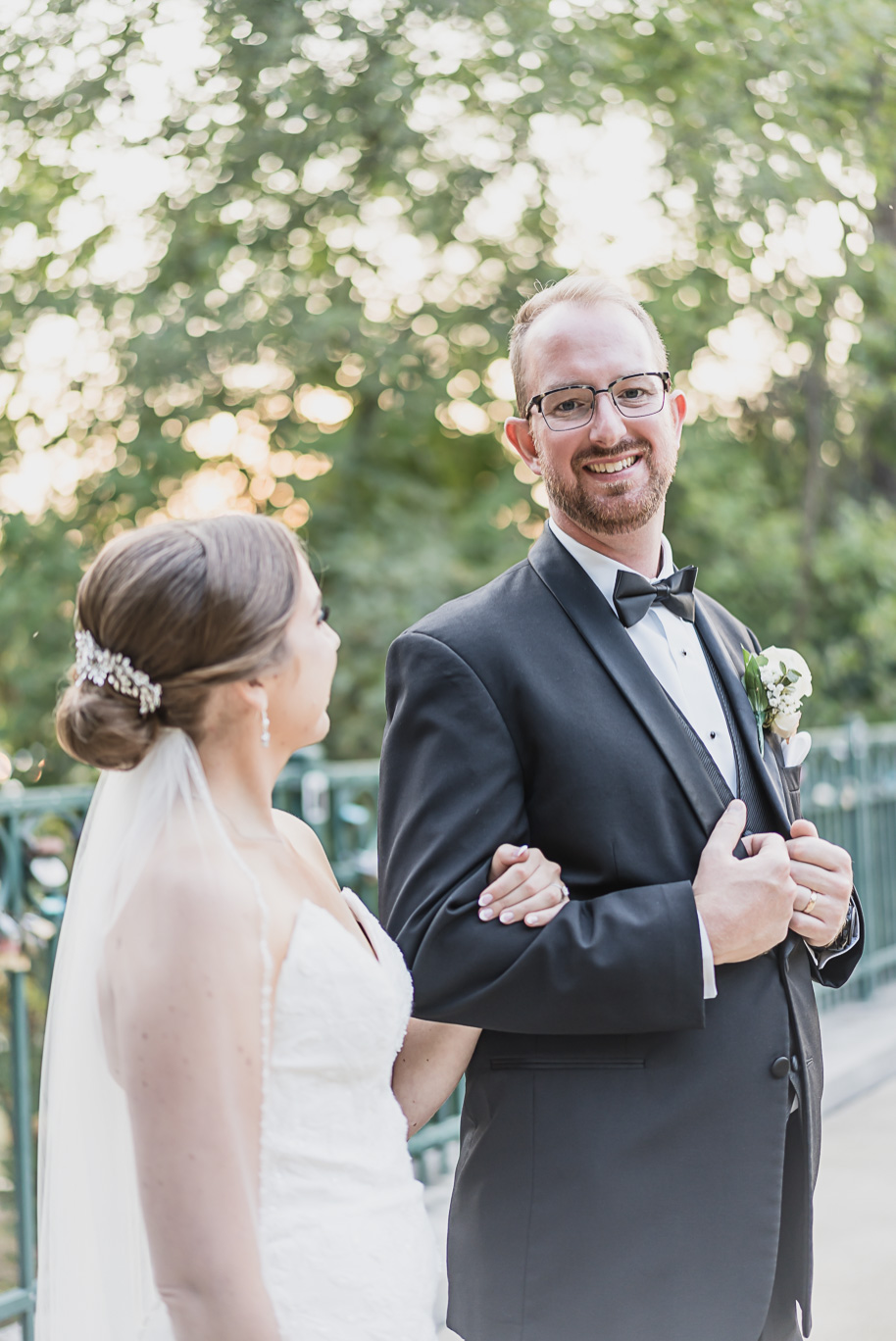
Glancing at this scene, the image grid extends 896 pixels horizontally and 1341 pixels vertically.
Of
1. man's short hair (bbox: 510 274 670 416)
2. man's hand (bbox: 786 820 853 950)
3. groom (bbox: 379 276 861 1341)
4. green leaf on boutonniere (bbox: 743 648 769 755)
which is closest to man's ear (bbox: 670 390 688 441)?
man's short hair (bbox: 510 274 670 416)

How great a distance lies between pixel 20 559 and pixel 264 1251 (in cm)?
703

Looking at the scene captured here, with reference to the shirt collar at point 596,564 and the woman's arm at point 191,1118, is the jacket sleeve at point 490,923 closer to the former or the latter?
the shirt collar at point 596,564

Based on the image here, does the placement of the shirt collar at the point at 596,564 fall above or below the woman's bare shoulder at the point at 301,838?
above

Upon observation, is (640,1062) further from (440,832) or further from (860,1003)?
(860,1003)

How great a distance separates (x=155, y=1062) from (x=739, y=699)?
127 centimetres

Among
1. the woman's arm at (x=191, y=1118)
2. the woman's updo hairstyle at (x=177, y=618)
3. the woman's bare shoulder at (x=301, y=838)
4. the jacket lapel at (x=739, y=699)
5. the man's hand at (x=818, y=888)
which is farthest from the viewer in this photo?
the jacket lapel at (x=739, y=699)

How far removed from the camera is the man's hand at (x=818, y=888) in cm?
214

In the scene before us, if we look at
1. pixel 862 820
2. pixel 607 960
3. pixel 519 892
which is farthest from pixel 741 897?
pixel 862 820

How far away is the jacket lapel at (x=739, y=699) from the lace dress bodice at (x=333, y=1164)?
2.62 ft

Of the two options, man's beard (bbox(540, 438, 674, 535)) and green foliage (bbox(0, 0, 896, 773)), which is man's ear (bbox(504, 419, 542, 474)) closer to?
man's beard (bbox(540, 438, 674, 535))

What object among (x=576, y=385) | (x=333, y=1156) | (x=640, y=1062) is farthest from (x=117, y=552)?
(x=640, y=1062)

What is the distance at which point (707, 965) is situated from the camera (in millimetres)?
2064

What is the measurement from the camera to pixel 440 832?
6.89ft

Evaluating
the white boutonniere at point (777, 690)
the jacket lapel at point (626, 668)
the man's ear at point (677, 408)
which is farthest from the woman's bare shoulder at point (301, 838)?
the man's ear at point (677, 408)
